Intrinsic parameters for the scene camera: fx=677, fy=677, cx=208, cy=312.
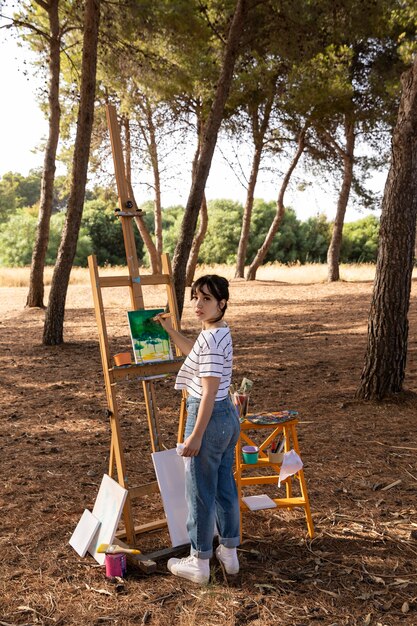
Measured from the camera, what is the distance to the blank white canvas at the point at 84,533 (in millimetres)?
3568

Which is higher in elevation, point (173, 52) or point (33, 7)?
point (33, 7)

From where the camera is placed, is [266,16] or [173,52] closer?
[266,16]

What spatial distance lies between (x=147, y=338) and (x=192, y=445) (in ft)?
2.82

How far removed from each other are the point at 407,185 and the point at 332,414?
2.20 m

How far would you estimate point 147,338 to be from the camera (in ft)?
12.3

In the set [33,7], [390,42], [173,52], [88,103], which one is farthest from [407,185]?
[390,42]

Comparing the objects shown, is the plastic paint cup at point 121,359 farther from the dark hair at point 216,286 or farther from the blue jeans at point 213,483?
the dark hair at point 216,286

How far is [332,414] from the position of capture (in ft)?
20.6

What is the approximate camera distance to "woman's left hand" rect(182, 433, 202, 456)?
3.07 m

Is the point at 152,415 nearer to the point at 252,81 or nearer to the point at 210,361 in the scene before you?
the point at 210,361

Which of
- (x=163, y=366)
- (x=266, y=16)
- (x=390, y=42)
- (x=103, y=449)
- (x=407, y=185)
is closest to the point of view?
(x=163, y=366)

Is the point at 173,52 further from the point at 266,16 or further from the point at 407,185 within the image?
the point at 407,185

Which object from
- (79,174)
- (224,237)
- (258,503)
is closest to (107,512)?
(258,503)

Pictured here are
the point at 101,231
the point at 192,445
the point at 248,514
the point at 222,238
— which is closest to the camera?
the point at 192,445
